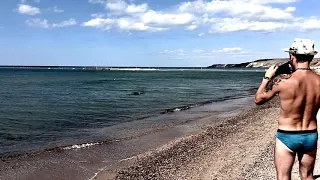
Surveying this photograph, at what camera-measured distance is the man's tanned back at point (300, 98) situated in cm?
426

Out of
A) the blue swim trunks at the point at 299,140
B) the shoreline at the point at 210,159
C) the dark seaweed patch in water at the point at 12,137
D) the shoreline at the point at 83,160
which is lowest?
the dark seaweed patch in water at the point at 12,137

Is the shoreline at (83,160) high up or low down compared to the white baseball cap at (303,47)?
down

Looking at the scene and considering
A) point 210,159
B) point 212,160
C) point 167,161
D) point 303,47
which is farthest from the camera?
point 167,161

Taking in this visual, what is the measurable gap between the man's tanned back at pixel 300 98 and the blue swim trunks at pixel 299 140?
0.07 meters

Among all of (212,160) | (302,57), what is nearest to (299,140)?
(302,57)

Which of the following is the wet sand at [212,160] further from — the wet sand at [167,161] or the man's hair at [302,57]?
the man's hair at [302,57]

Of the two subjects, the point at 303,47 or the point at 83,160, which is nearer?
the point at 303,47

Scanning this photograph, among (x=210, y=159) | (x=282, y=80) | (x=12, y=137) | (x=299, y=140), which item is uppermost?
(x=282, y=80)

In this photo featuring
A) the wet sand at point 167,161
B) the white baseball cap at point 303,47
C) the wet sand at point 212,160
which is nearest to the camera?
the white baseball cap at point 303,47

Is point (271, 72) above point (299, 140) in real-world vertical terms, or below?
above

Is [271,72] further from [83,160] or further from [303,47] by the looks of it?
[83,160]

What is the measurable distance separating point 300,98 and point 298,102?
2.0 inches

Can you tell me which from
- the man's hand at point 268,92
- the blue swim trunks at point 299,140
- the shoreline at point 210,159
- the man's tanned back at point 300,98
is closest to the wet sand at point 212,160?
the shoreline at point 210,159

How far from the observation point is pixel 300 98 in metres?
4.27
